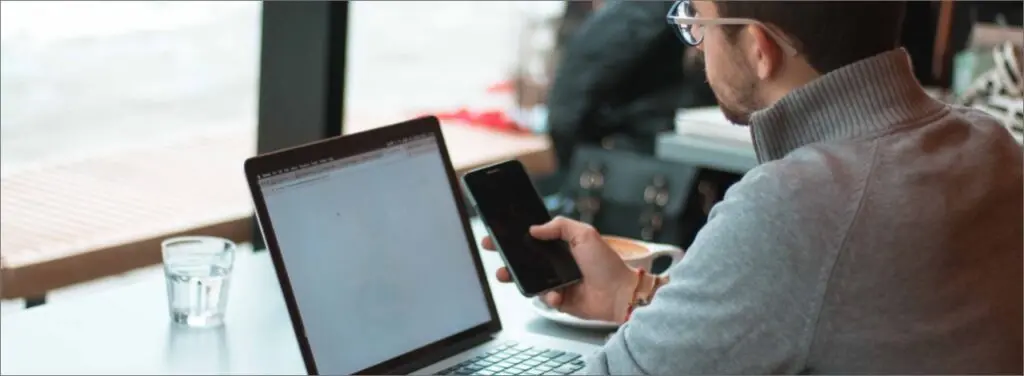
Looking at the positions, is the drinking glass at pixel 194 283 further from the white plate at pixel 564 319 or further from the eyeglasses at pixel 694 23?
the eyeglasses at pixel 694 23

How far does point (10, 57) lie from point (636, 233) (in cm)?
130

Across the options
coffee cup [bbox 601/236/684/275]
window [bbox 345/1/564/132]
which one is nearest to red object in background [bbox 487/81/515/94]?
window [bbox 345/1/564/132]

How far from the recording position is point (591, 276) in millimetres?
1581

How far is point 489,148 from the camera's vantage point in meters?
2.88

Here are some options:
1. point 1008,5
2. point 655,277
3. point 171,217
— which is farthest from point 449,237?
point 1008,5

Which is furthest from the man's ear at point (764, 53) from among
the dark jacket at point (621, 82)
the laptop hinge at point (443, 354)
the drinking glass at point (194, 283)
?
the dark jacket at point (621, 82)

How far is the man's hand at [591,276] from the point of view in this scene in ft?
5.16

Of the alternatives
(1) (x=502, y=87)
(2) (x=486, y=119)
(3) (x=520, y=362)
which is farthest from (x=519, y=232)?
(1) (x=502, y=87)

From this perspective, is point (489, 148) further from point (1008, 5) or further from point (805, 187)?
point (805, 187)

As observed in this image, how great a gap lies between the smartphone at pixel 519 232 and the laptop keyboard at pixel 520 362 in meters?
0.08

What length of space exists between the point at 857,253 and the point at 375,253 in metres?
0.57

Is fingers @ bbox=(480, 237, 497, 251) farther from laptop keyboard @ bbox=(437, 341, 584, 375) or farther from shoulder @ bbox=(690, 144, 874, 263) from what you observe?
shoulder @ bbox=(690, 144, 874, 263)

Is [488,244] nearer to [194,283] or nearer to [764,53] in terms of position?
[194,283]

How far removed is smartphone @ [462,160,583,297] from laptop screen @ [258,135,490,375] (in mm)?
45
